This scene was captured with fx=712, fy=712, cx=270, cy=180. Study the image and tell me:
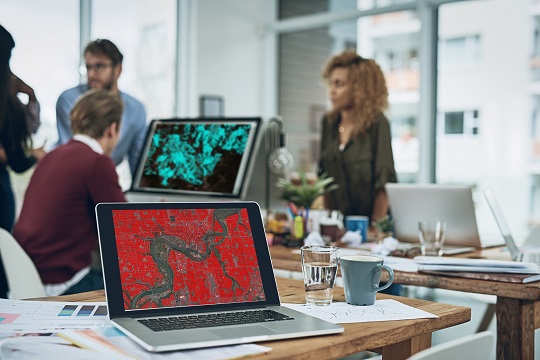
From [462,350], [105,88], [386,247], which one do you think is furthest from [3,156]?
[462,350]

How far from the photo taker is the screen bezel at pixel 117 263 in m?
1.27

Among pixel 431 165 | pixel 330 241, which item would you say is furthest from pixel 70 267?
pixel 431 165

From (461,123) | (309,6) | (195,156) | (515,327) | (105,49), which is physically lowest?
(515,327)

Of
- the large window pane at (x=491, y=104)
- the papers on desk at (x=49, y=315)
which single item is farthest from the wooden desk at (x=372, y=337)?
the large window pane at (x=491, y=104)

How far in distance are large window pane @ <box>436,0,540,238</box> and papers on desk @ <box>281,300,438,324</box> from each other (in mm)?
3812

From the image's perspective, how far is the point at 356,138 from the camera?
3.86m

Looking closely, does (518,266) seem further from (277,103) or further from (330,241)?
(277,103)

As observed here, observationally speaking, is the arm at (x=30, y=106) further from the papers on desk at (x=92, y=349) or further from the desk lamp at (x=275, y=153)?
the papers on desk at (x=92, y=349)

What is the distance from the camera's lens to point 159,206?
4.62 ft

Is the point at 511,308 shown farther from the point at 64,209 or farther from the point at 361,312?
the point at 64,209

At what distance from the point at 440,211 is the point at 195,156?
0.94 metres

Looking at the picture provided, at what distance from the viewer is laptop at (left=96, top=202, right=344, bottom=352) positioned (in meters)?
1.22

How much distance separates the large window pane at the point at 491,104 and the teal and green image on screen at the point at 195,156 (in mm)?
2922

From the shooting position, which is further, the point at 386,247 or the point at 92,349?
the point at 386,247
